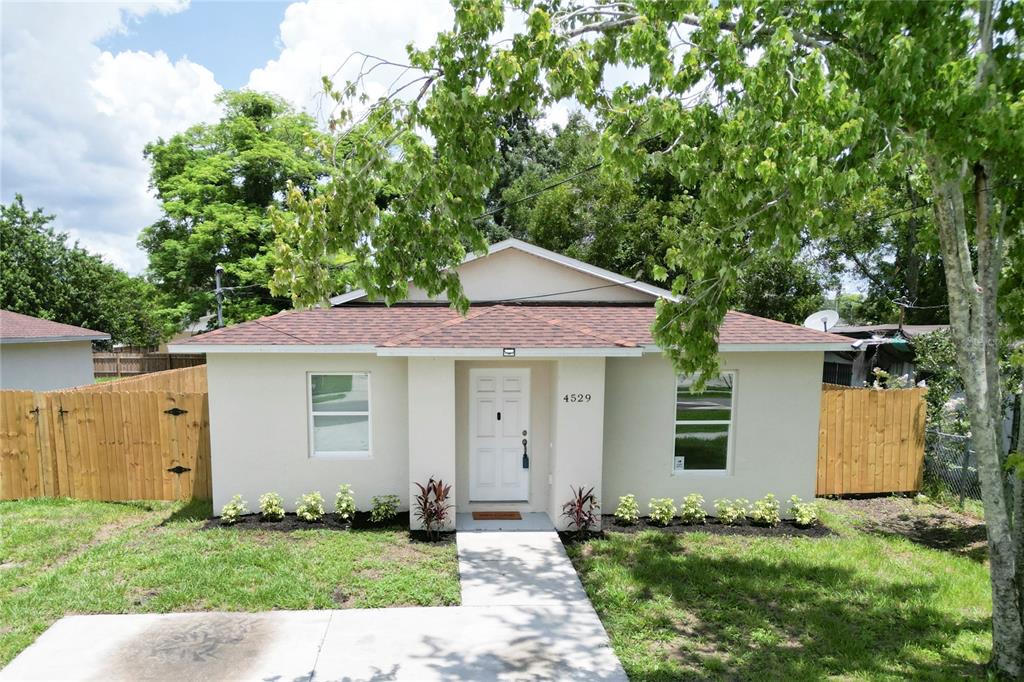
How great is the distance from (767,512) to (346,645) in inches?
265

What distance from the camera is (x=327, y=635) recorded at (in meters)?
5.95

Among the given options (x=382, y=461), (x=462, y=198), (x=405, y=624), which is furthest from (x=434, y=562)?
(x=462, y=198)

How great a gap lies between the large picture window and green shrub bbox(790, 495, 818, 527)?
118cm

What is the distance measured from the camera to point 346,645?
577 cm

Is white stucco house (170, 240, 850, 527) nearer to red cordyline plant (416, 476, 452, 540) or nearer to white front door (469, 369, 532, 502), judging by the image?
white front door (469, 369, 532, 502)

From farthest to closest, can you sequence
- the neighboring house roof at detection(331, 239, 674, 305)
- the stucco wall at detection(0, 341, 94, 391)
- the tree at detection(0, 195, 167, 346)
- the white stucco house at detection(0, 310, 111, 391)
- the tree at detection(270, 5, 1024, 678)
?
1. the tree at detection(0, 195, 167, 346)
2. the stucco wall at detection(0, 341, 94, 391)
3. the white stucco house at detection(0, 310, 111, 391)
4. the neighboring house roof at detection(331, 239, 674, 305)
5. the tree at detection(270, 5, 1024, 678)

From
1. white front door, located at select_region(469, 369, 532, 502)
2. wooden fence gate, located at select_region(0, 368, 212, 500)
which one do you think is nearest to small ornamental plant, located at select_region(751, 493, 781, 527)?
A: white front door, located at select_region(469, 369, 532, 502)

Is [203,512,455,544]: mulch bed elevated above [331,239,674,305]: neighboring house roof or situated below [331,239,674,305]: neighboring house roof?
below

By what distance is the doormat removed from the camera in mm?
9445

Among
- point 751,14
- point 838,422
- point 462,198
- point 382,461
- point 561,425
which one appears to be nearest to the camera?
point 751,14

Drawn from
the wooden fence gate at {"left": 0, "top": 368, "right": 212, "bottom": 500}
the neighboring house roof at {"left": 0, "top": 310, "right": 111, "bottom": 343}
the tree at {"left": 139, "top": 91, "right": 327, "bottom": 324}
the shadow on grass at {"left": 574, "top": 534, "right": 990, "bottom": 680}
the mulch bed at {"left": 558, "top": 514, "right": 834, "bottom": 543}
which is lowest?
the mulch bed at {"left": 558, "top": 514, "right": 834, "bottom": 543}

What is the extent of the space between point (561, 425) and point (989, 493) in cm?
506

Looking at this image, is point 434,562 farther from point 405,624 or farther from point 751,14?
point 751,14

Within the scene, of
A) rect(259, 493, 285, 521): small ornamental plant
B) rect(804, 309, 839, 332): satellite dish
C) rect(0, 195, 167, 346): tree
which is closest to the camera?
rect(259, 493, 285, 521): small ornamental plant
